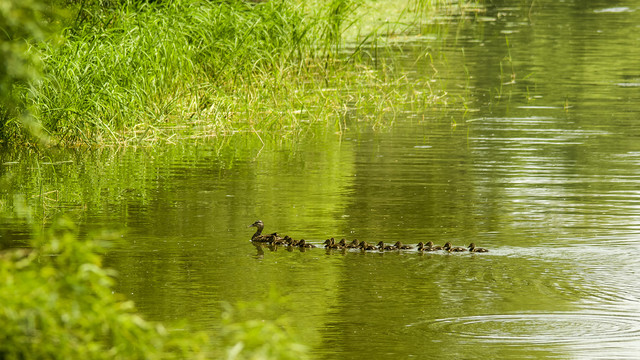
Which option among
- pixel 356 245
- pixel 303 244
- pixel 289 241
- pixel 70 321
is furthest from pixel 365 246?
pixel 70 321

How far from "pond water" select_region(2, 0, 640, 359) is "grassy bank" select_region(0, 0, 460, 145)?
69 centimetres

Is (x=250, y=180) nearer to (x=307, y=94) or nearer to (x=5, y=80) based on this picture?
(x=307, y=94)

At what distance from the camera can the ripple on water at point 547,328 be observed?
9.30 metres

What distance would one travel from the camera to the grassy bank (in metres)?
18.2

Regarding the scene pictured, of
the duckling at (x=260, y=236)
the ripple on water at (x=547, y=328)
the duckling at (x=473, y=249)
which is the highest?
the duckling at (x=260, y=236)

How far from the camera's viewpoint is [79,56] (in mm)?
18453

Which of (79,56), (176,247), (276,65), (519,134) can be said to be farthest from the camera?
(276,65)

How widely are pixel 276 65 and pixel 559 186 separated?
7.28 metres

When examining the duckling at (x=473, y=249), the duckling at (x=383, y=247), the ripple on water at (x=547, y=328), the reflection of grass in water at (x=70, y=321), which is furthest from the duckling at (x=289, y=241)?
the reflection of grass in water at (x=70, y=321)

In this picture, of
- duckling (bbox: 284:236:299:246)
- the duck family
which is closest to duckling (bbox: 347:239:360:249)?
the duck family

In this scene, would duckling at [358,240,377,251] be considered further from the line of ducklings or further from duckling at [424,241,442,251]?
duckling at [424,241,442,251]

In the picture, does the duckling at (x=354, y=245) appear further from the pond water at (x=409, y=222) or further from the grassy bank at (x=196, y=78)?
the grassy bank at (x=196, y=78)

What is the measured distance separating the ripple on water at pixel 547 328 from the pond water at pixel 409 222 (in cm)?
2

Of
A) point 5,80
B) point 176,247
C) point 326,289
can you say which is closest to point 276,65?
point 176,247
